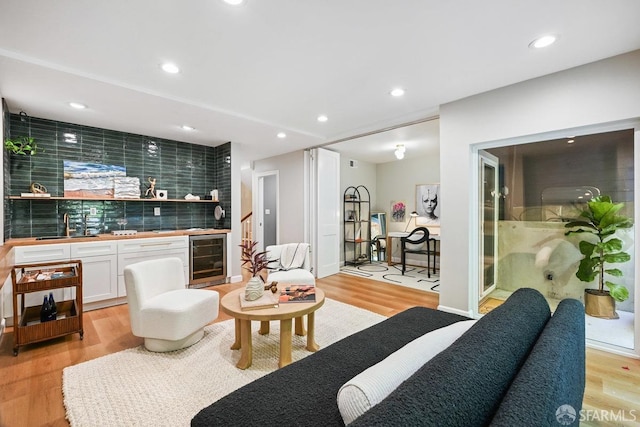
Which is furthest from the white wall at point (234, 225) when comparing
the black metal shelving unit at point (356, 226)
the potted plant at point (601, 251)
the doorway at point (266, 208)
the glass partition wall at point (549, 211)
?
the potted plant at point (601, 251)

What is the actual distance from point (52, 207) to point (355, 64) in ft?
13.5

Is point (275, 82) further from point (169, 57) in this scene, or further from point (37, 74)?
point (37, 74)

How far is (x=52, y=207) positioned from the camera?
3.59 meters

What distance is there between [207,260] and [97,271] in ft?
4.54

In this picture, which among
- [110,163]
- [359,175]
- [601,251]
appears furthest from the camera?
[359,175]

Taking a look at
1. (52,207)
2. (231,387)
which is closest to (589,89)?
(231,387)

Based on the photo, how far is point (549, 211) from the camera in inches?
112

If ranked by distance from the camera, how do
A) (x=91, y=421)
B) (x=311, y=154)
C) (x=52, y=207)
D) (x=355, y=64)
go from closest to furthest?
(x=91, y=421) → (x=355, y=64) → (x=52, y=207) → (x=311, y=154)

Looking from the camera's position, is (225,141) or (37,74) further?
(225,141)

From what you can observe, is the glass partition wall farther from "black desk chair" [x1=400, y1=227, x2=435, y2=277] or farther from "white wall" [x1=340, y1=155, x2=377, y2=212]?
"white wall" [x1=340, y1=155, x2=377, y2=212]

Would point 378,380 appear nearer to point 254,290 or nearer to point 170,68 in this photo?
point 254,290

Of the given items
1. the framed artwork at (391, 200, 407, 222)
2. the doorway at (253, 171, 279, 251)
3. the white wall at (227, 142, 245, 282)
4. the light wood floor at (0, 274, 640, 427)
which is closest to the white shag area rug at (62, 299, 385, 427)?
the light wood floor at (0, 274, 640, 427)

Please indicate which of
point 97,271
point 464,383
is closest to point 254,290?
point 464,383

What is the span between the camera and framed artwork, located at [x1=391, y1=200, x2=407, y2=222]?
6.56 m
